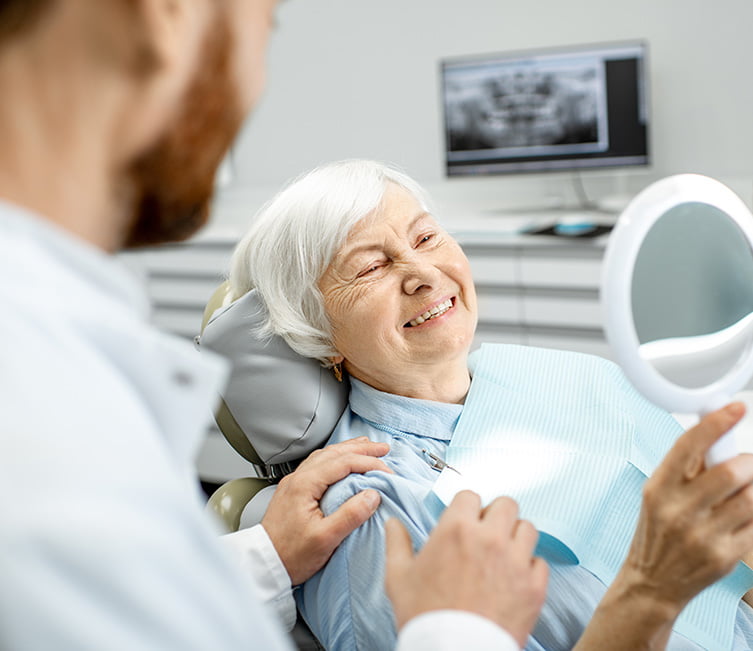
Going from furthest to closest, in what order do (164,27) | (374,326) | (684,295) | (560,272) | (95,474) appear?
(560,272) → (374,326) → (684,295) → (164,27) → (95,474)

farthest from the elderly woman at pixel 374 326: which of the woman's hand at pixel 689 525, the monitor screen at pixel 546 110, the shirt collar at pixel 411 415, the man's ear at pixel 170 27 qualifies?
the monitor screen at pixel 546 110

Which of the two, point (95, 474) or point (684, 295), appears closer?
point (95, 474)

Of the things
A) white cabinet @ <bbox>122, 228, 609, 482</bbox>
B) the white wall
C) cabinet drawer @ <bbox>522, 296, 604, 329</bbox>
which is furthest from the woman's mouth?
the white wall

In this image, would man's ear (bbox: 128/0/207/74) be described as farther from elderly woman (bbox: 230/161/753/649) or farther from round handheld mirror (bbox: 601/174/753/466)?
elderly woman (bbox: 230/161/753/649)

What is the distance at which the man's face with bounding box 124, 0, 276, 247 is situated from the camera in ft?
2.21

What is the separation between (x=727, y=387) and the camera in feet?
3.24

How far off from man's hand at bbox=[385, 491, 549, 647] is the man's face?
40 centimetres

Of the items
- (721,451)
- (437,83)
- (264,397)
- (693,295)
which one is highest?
(437,83)

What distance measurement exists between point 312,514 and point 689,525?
1.94 feet

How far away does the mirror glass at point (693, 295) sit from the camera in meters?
0.98

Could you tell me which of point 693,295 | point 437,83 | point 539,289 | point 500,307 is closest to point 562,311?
point 539,289

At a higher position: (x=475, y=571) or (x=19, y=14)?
(x=19, y=14)

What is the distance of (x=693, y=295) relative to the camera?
1.06m

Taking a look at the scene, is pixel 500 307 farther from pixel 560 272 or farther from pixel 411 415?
pixel 411 415
